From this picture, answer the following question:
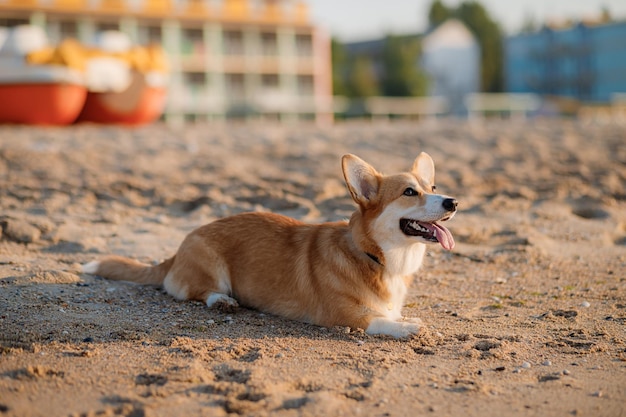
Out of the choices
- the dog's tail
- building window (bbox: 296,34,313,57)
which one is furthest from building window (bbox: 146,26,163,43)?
the dog's tail

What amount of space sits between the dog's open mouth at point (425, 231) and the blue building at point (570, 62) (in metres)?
38.2

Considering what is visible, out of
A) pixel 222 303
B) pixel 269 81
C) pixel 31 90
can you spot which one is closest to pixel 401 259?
pixel 222 303

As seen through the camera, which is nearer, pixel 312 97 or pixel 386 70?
pixel 312 97

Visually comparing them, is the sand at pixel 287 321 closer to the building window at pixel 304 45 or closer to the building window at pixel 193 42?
the building window at pixel 193 42

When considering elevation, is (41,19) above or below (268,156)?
above

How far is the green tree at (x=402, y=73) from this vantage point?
38.5 metres

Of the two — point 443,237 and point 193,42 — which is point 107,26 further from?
point 443,237

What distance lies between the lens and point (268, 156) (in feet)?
32.2

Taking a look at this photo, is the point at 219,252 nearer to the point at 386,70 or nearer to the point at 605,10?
the point at 386,70

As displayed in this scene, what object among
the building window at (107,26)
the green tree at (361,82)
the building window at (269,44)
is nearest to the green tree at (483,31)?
the green tree at (361,82)

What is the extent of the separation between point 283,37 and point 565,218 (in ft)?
87.8

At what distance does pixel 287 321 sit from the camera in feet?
14.1

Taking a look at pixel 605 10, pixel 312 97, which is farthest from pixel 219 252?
pixel 605 10

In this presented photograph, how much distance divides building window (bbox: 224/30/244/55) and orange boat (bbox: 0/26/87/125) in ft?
61.0
